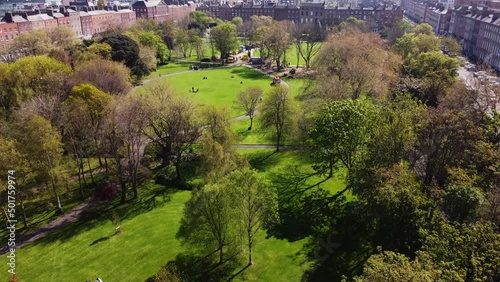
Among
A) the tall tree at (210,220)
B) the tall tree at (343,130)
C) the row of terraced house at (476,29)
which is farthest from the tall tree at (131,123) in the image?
the row of terraced house at (476,29)

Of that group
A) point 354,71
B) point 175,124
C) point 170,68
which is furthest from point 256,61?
point 175,124

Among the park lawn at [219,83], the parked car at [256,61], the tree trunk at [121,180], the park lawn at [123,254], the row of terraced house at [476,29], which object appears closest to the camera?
the park lawn at [123,254]

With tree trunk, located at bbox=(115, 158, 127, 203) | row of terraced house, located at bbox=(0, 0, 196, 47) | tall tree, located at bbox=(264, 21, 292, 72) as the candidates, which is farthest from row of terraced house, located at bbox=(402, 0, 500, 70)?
row of terraced house, located at bbox=(0, 0, 196, 47)

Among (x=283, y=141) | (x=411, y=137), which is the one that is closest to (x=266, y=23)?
(x=283, y=141)

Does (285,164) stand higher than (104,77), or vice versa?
(104,77)

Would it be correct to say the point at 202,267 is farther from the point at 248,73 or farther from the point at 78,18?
the point at 78,18

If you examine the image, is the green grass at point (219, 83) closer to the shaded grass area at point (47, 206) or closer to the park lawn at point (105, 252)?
the shaded grass area at point (47, 206)
